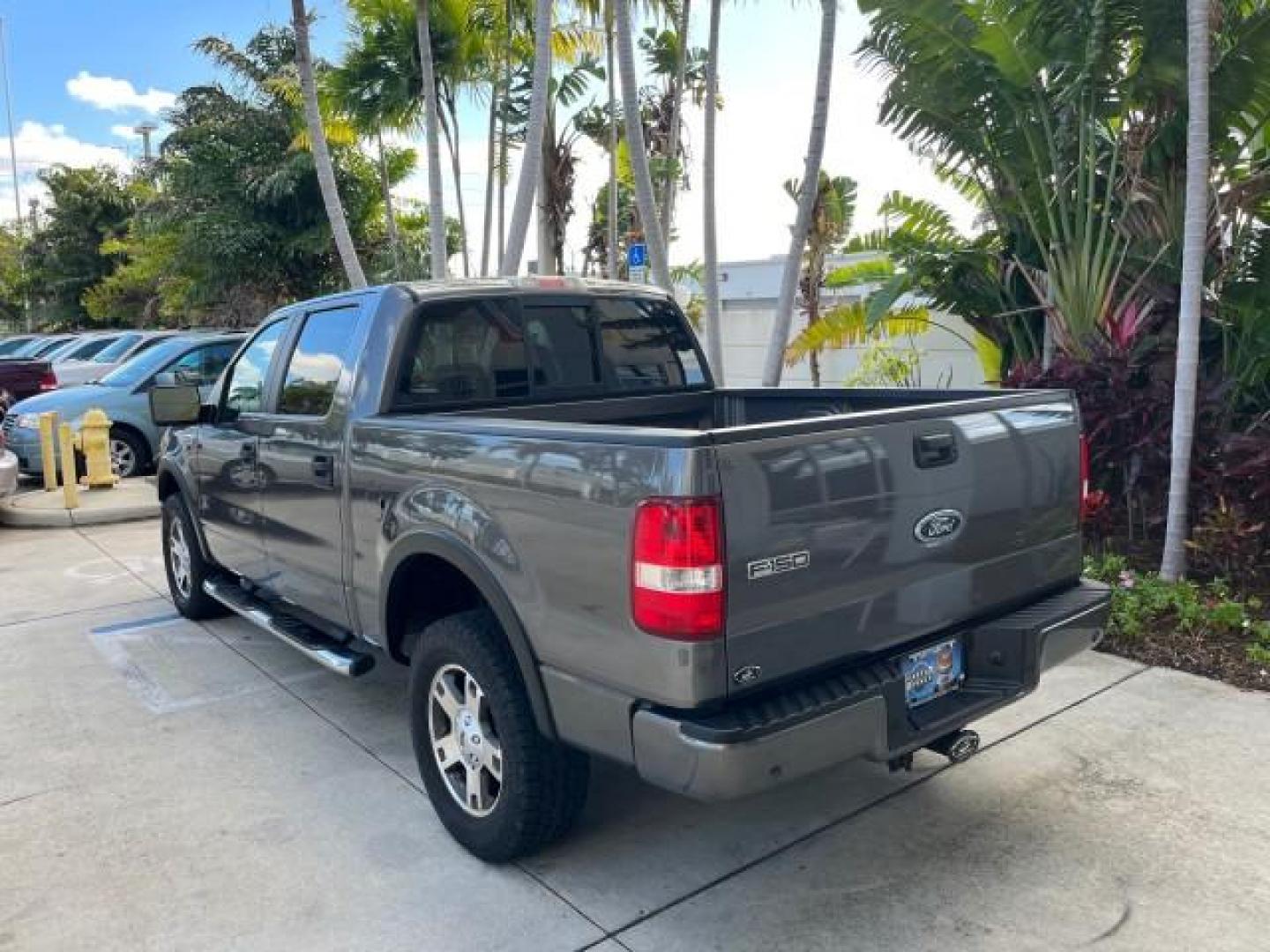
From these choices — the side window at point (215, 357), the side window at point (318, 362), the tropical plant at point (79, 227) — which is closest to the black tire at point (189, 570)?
the side window at point (318, 362)

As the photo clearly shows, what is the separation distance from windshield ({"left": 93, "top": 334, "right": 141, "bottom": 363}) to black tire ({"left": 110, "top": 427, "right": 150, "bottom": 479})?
6.05 meters

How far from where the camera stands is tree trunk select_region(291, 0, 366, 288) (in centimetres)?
970

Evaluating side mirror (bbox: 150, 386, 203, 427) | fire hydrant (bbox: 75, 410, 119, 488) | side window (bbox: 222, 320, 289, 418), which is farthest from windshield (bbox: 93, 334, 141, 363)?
side window (bbox: 222, 320, 289, 418)

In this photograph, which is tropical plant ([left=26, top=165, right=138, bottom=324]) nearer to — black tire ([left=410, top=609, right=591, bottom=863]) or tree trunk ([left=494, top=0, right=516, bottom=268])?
tree trunk ([left=494, top=0, right=516, bottom=268])

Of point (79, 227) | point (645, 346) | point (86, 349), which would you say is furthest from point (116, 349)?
point (79, 227)

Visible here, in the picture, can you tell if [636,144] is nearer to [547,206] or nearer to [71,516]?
[547,206]

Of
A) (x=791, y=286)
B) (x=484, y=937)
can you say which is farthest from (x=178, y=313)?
(x=484, y=937)

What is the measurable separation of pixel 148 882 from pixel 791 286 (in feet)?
22.6

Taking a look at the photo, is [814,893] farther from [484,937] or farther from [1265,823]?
[1265,823]

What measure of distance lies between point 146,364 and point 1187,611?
11.0 m

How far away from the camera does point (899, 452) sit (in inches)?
115

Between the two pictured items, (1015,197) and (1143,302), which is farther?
(1015,197)

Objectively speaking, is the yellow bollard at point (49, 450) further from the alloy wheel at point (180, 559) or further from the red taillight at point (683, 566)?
the red taillight at point (683, 566)

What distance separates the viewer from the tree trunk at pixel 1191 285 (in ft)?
17.5
